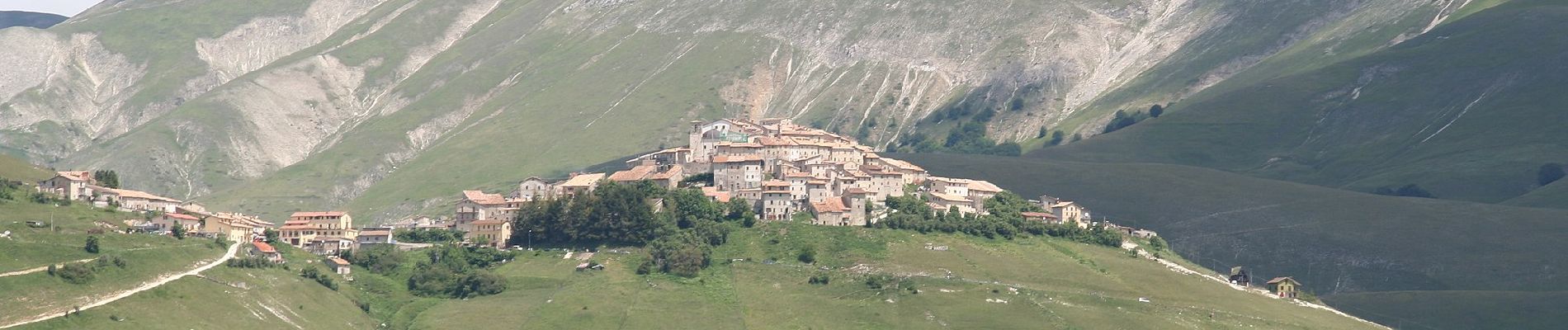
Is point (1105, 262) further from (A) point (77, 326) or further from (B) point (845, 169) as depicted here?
(A) point (77, 326)

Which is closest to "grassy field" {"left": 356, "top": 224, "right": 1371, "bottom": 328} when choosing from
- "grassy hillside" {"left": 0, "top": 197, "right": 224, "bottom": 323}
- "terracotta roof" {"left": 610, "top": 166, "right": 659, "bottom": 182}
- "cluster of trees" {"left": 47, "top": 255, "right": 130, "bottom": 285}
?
"grassy hillside" {"left": 0, "top": 197, "right": 224, "bottom": 323}

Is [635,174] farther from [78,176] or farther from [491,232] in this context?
[78,176]

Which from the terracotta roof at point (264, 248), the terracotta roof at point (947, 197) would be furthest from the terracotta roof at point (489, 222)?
the terracotta roof at point (947, 197)

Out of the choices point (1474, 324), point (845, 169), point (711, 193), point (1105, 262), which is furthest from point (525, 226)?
point (1474, 324)

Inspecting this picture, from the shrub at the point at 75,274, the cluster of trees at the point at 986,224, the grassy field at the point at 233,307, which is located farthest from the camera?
the cluster of trees at the point at 986,224

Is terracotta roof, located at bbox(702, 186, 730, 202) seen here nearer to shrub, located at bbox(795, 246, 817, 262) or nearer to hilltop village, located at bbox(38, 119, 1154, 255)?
hilltop village, located at bbox(38, 119, 1154, 255)

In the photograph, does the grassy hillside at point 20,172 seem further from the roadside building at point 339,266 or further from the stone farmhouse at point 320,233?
the roadside building at point 339,266

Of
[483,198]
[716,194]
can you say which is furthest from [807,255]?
[483,198]
